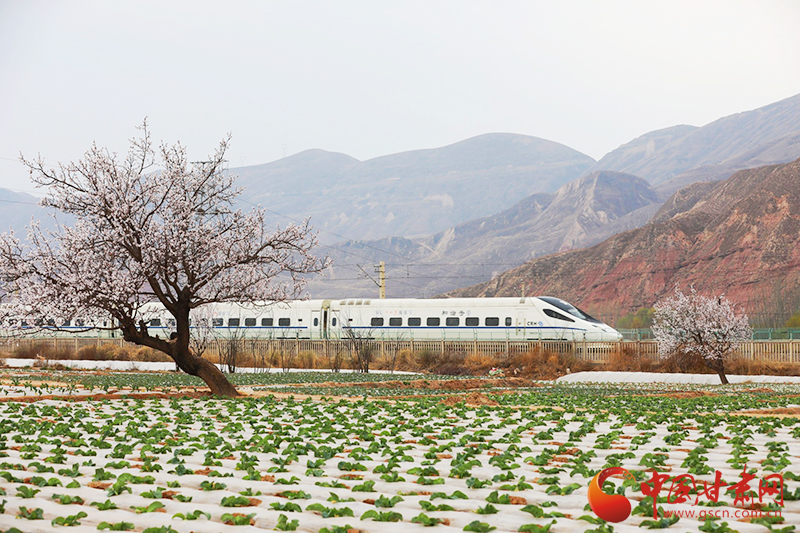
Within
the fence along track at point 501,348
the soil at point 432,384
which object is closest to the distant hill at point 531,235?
the fence along track at point 501,348

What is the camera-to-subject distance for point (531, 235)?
177250 millimetres

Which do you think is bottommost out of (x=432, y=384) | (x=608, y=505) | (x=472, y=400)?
(x=432, y=384)

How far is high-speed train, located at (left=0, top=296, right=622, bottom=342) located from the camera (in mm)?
40281

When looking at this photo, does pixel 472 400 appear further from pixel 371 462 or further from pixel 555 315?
pixel 555 315

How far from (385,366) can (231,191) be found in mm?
20597

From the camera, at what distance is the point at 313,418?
15.1 meters

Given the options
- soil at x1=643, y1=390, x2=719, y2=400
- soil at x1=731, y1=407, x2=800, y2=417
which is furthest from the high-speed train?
soil at x1=731, y1=407, x2=800, y2=417

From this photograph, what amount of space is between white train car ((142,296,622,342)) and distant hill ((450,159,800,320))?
37.7m

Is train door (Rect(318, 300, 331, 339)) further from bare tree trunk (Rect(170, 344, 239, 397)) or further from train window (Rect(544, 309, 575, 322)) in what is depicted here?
bare tree trunk (Rect(170, 344, 239, 397))

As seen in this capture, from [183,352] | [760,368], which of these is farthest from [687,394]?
[760,368]

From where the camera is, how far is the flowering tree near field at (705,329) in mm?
29531

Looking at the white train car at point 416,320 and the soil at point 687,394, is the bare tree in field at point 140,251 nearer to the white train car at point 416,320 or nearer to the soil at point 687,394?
the soil at point 687,394

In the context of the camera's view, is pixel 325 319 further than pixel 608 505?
Yes

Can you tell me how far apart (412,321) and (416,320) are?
226mm
